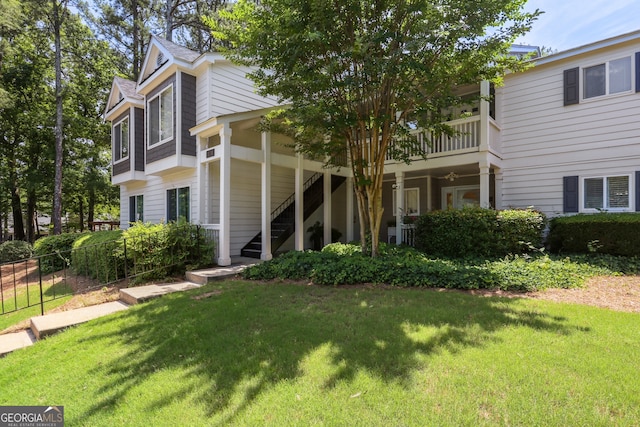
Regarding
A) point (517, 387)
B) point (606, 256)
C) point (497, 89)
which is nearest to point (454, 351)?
point (517, 387)

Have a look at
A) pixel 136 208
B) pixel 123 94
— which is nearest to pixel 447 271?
pixel 136 208

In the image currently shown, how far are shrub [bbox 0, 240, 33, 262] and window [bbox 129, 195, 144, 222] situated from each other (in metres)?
5.21

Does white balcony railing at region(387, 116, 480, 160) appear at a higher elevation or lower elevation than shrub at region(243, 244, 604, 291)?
higher

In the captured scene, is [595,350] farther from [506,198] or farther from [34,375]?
[506,198]

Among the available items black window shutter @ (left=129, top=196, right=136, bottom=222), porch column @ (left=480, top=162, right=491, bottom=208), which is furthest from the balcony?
black window shutter @ (left=129, top=196, right=136, bottom=222)

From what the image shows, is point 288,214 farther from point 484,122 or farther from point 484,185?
point 484,122

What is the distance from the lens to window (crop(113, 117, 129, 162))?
14.0 m

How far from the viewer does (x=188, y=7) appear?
20.4 metres

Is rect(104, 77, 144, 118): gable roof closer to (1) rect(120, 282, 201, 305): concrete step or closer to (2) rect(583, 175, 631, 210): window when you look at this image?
(1) rect(120, 282, 201, 305): concrete step

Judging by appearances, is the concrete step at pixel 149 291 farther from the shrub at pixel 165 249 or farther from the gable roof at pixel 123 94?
the gable roof at pixel 123 94

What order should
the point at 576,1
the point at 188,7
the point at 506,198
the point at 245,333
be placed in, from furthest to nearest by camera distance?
the point at 188,7, the point at 506,198, the point at 576,1, the point at 245,333

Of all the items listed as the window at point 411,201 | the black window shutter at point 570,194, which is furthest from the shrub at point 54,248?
the black window shutter at point 570,194

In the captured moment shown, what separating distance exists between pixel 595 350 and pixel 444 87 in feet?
18.3

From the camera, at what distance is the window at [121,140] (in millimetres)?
14039
